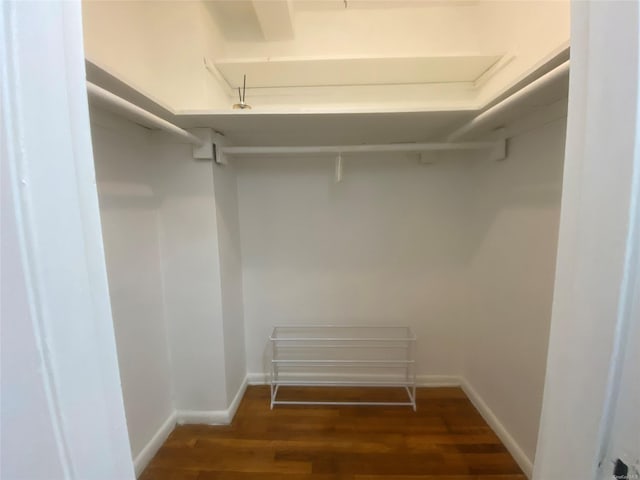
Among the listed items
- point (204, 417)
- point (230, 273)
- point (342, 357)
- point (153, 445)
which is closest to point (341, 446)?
point (342, 357)

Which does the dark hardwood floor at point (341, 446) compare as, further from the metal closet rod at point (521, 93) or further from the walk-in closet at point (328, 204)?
the metal closet rod at point (521, 93)

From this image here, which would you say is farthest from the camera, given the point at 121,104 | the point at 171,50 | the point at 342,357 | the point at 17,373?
the point at 342,357

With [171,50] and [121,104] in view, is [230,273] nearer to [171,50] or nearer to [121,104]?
[121,104]

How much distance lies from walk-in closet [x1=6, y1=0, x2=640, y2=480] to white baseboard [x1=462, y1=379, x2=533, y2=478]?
0.7 inches

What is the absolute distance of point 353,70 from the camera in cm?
180

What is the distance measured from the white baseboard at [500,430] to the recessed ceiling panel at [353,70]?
2.03 metres

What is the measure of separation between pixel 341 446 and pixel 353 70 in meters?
2.16

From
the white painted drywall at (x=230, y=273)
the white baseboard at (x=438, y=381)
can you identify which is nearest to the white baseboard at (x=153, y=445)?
the white painted drywall at (x=230, y=273)

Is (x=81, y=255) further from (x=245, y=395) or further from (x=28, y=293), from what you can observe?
(x=245, y=395)

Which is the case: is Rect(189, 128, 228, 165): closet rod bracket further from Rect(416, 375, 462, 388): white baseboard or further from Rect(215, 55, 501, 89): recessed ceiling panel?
Rect(416, 375, 462, 388): white baseboard

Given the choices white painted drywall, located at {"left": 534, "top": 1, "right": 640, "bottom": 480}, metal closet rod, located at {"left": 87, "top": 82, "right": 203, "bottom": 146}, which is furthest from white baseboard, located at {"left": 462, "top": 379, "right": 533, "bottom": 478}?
metal closet rod, located at {"left": 87, "top": 82, "right": 203, "bottom": 146}

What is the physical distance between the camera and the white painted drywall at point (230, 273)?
1.77 m

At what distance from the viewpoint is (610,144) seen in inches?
14.9

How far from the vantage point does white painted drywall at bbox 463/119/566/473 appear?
1320mm
